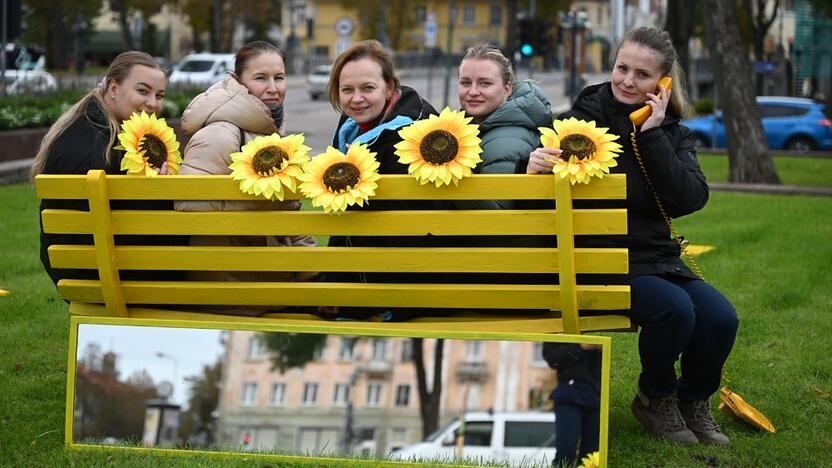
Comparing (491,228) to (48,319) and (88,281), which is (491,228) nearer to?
(88,281)

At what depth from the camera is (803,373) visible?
19.1ft

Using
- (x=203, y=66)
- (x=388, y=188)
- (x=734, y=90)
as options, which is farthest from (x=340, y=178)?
(x=203, y=66)

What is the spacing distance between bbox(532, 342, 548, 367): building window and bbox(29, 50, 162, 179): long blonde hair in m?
1.82

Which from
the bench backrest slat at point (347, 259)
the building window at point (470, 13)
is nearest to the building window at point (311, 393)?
the bench backrest slat at point (347, 259)

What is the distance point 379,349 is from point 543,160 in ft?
2.82

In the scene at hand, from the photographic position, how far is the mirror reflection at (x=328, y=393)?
4172mm

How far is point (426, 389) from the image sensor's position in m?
4.23

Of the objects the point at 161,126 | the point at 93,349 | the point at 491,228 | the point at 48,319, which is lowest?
the point at 48,319

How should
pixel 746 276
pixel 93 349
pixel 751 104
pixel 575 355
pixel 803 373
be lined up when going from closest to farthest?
pixel 575 355, pixel 93 349, pixel 803 373, pixel 746 276, pixel 751 104

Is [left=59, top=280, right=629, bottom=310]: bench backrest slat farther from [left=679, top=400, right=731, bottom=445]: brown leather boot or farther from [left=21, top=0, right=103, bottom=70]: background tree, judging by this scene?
[left=21, top=0, right=103, bottom=70]: background tree

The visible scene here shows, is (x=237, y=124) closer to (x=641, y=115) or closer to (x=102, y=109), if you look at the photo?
(x=102, y=109)

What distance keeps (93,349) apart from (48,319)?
105 inches

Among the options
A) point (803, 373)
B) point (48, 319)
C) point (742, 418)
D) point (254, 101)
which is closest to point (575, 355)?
point (742, 418)

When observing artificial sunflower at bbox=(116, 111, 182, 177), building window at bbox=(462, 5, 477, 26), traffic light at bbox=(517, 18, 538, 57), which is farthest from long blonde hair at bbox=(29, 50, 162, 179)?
building window at bbox=(462, 5, 477, 26)
